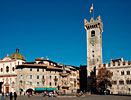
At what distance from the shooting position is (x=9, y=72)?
69.9 m

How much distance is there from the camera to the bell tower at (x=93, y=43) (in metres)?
76.9

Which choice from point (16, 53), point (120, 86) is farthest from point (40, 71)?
point (120, 86)

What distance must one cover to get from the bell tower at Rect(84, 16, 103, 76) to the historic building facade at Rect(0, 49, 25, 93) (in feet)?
89.3

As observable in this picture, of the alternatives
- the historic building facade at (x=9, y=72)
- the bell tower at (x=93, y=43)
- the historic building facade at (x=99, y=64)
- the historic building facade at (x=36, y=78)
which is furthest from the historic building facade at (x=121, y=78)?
the historic building facade at (x=9, y=72)

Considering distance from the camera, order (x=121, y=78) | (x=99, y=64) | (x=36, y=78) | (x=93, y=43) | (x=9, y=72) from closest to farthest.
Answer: (x=121, y=78), (x=36, y=78), (x=99, y=64), (x=9, y=72), (x=93, y=43)

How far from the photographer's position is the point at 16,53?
244 ft

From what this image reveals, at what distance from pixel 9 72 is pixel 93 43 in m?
35.5

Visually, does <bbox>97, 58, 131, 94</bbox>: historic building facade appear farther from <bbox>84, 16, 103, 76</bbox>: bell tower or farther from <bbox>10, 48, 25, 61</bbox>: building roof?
<bbox>10, 48, 25, 61</bbox>: building roof

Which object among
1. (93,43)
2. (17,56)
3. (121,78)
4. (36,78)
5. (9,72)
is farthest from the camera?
(93,43)

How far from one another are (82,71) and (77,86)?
1034 cm

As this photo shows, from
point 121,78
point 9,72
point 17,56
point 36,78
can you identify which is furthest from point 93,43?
point 9,72

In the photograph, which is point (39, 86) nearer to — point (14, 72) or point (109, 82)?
point (14, 72)

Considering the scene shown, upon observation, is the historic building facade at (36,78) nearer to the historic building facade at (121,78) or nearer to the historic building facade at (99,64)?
the historic building facade at (99,64)

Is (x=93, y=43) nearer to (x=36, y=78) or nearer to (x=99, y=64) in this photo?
(x=99, y=64)
